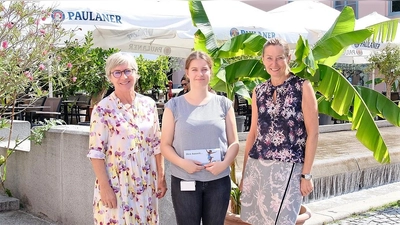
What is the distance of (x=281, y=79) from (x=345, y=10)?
1651 millimetres

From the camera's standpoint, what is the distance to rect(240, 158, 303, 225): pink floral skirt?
3.64 meters

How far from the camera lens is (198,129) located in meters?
3.49

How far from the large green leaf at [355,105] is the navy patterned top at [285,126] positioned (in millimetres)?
1053

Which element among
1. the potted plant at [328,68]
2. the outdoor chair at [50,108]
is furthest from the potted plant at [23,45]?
the outdoor chair at [50,108]

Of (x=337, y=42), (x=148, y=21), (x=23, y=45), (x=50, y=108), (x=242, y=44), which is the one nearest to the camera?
(x=337, y=42)

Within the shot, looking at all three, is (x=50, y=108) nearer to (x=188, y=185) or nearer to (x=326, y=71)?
(x=326, y=71)

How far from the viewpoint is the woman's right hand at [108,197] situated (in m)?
3.46

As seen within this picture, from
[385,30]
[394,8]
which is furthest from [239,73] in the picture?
[394,8]

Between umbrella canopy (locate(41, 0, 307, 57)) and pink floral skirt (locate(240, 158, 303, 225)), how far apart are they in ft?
15.9

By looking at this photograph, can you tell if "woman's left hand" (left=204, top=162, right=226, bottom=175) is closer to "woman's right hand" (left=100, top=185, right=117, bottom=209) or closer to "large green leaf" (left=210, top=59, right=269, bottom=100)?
"woman's right hand" (left=100, top=185, right=117, bottom=209)

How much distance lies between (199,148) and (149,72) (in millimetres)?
10134

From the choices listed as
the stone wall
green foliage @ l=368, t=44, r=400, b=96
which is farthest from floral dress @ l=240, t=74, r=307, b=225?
green foliage @ l=368, t=44, r=400, b=96

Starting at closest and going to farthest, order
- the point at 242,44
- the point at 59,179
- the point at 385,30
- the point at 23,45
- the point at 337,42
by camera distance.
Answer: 1. the point at 337,42
2. the point at 242,44
3. the point at 23,45
4. the point at 385,30
5. the point at 59,179

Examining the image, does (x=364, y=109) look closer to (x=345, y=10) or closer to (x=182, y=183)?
(x=345, y=10)
